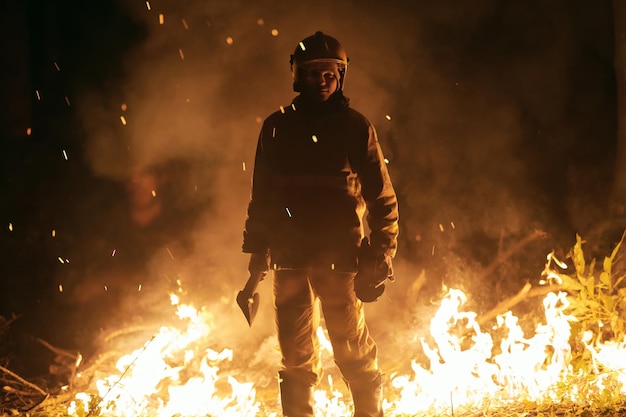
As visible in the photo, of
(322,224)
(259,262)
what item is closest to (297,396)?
(259,262)

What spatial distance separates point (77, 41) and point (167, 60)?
4.13 feet

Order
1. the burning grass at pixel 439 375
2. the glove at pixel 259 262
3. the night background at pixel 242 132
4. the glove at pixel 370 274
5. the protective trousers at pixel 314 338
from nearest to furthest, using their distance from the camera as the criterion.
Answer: the glove at pixel 370 274
the protective trousers at pixel 314 338
the glove at pixel 259 262
the burning grass at pixel 439 375
the night background at pixel 242 132

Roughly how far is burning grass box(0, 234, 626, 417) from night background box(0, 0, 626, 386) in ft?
3.19

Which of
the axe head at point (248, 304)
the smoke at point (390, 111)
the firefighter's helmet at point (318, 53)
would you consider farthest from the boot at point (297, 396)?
the smoke at point (390, 111)

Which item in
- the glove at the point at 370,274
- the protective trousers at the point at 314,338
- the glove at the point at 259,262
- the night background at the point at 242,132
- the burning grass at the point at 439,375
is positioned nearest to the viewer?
the glove at the point at 370,274

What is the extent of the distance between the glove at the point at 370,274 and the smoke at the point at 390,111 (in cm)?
248

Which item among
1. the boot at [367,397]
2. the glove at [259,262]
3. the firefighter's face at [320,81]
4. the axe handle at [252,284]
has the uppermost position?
the firefighter's face at [320,81]

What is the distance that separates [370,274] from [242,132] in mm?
3216

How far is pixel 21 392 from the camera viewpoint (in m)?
5.56

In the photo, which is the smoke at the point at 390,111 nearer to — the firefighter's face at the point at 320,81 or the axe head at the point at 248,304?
the axe head at the point at 248,304

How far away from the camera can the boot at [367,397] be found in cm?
443

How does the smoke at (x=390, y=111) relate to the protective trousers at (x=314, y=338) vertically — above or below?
above

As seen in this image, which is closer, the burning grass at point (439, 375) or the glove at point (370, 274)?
the glove at point (370, 274)

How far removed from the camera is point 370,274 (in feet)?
13.9
